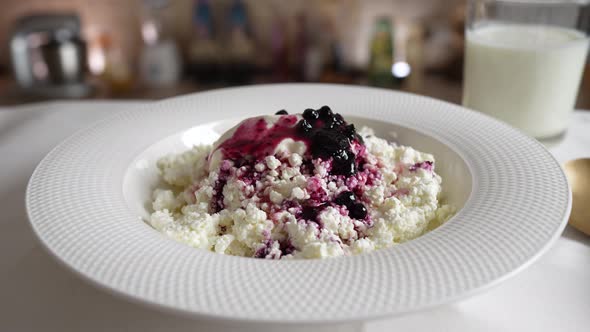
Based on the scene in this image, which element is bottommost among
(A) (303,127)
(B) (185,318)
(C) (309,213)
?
(B) (185,318)

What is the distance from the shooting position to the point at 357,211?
2.81 ft

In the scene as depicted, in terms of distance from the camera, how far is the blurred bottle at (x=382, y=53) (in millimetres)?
2825

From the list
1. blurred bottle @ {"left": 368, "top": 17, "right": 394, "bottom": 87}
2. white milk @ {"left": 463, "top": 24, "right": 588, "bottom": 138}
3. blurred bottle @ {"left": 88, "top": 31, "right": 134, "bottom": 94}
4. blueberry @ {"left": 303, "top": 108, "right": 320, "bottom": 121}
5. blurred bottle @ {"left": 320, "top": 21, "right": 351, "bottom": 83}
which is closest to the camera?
blueberry @ {"left": 303, "top": 108, "right": 320, "bottom": 121}

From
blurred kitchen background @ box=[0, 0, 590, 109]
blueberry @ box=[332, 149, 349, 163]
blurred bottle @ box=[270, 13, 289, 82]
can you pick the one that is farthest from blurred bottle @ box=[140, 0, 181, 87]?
blueberry @ box=[332, 149, 349, 163]

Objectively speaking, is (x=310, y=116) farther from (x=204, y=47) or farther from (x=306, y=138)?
(x=204, y=47)

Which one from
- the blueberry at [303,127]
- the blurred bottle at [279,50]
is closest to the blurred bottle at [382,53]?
the blurred bottle at [279,50]

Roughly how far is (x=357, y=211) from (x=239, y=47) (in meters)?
2.33

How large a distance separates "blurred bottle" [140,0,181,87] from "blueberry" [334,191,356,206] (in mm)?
2412

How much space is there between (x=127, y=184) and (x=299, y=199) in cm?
32

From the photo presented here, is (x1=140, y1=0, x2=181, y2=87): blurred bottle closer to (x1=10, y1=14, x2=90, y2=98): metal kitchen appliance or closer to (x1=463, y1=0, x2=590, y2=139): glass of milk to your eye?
(x1=10, y1=14, x2=90, y2=98): metal kitchen appliance

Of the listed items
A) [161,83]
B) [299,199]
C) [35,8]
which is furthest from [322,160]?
[35,8]

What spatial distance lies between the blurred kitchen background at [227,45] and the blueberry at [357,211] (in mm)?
2079

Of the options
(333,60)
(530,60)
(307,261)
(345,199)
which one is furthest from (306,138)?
(333,60)

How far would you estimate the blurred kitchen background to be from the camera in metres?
2.88
